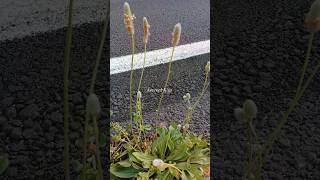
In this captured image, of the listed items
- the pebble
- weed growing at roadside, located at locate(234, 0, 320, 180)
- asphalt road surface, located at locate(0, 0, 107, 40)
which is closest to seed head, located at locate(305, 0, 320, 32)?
weed growing at roadside, located at locate(234, 0, 320, 180)

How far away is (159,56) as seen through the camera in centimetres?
132

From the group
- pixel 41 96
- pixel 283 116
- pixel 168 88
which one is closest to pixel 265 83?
pixel 168 88

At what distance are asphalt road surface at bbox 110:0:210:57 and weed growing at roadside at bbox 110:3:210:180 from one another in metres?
0.08

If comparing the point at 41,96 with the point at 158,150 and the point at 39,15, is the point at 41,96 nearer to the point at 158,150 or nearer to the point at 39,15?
the point at 39,15

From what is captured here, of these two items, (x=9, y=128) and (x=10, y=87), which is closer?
(x=9, y=128)

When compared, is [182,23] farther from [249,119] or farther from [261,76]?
[249,119]

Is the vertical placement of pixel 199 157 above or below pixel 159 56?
below

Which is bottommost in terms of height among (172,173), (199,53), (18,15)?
(172,173)

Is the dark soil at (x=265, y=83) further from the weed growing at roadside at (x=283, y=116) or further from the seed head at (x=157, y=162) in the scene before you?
the weed growing at roadside at (x=283, y=116)

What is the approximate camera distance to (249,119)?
35cm

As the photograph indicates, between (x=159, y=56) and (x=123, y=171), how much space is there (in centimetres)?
29

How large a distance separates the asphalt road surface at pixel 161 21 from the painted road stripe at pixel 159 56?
13 mm

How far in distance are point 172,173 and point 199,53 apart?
12.4 inches

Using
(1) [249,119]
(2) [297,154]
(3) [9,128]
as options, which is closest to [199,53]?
(2) [297,154]
